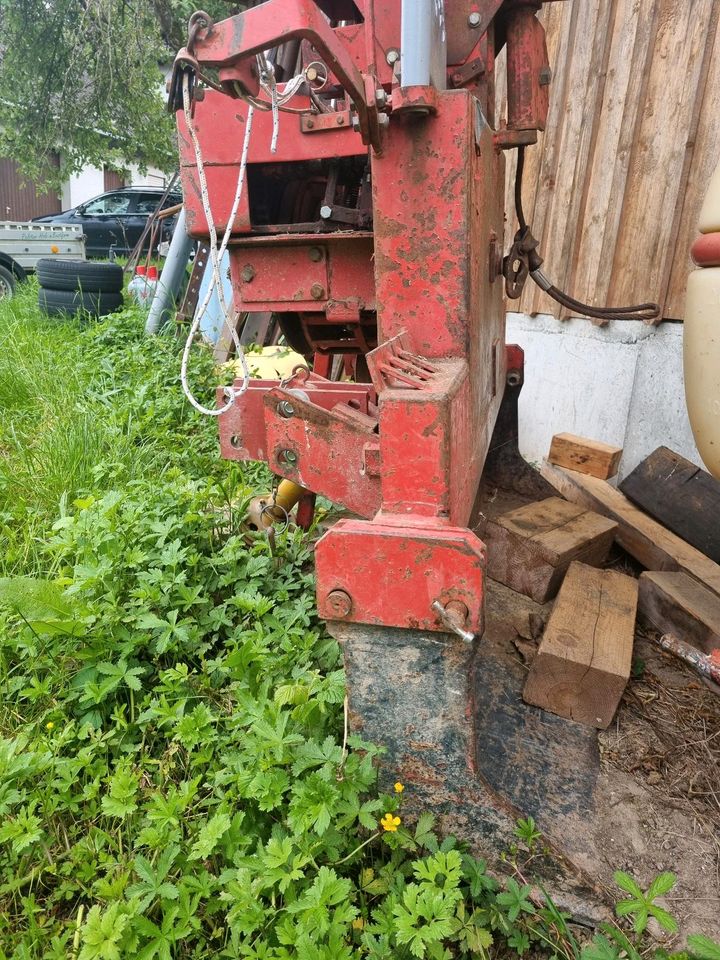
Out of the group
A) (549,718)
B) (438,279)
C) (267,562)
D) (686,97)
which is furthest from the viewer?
(686,97)

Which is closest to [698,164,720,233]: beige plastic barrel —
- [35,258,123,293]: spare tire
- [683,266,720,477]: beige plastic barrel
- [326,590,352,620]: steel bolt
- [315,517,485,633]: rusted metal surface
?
[683,266,720,477]: beige plastic barrel

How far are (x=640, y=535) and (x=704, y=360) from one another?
840mm

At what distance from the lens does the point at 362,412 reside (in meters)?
2.15

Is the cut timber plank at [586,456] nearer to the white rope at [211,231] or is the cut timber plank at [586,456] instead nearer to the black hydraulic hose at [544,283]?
the black hydraulic hose at [544,283]

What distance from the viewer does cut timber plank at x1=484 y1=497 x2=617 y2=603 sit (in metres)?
2.33

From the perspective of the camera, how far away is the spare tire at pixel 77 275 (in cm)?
615

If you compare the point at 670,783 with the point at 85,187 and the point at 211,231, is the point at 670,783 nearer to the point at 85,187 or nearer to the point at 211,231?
the point at 211,231

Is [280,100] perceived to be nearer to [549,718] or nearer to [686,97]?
[549,718]

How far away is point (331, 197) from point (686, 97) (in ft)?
6.69

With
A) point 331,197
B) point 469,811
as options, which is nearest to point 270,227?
point 331,197

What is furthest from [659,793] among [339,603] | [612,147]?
[612,147]

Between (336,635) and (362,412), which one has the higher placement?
(362,412)

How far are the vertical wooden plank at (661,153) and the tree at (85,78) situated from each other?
6.52m

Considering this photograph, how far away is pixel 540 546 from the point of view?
2.33m
